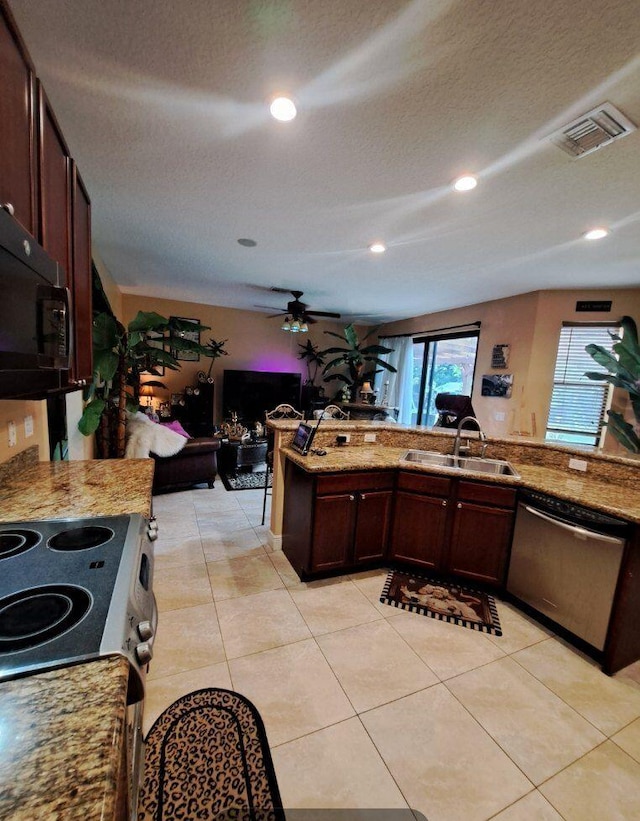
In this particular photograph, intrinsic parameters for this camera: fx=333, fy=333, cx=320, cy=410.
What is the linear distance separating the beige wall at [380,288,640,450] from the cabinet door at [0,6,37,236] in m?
4.69

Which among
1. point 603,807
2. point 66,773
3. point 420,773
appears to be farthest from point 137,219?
point 603,807

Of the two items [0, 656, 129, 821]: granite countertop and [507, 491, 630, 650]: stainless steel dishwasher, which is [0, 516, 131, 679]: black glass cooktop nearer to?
[0, 656, 129, 821]: granite countertop

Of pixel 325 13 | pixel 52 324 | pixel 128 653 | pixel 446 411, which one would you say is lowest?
pixel 128 653

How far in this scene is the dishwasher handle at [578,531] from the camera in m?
1.81

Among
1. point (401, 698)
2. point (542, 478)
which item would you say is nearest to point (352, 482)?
point (401, 698)

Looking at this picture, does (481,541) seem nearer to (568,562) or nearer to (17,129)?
(568,562)

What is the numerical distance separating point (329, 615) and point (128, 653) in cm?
172

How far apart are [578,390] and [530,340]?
0.84m

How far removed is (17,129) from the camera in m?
0.97

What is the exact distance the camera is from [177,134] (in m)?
1.73

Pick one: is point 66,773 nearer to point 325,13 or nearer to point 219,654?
point 219,654

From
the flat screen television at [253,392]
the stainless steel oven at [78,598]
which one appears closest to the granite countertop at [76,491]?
the stainless steel oven at [78,598]

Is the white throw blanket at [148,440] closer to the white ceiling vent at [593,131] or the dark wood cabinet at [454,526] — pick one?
the dark wood cabinet at [454,526]

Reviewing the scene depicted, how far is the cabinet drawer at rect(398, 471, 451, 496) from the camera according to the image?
2455 millimetres
